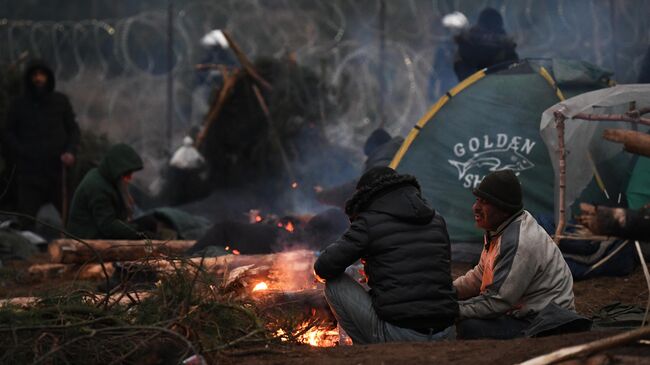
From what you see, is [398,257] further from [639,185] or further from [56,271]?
[56,271]

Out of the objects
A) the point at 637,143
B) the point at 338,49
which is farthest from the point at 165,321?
the point at 338,49

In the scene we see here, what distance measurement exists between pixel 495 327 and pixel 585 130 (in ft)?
10.0

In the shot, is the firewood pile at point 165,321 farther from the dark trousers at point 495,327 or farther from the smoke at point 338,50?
the smoke at point 338,50

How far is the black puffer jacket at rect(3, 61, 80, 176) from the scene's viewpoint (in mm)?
11625

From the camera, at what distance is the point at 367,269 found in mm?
5391

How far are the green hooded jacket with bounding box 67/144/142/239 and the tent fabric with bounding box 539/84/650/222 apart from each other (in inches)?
152

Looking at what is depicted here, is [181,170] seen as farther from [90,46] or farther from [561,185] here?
[90,46]

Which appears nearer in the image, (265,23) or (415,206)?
(415,206)

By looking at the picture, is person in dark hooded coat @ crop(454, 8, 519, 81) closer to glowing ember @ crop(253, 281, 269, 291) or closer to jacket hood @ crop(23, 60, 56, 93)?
glowing ember @ crop(253, 281, 269, 291)

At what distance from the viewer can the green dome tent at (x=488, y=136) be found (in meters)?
8.84

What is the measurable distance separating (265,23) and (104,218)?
12.1 m

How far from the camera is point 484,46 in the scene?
10.5 meters

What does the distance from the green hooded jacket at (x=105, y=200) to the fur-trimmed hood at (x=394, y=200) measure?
12.8 feet

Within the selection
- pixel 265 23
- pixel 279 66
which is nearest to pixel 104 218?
pixel 279 66
